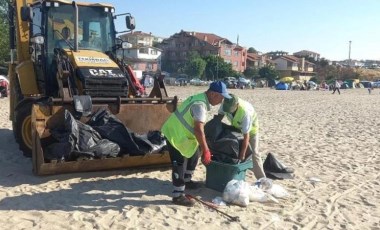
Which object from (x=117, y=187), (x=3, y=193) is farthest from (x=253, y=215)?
(x=3, y=193)

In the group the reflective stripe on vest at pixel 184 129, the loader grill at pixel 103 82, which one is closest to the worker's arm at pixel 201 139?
the reflective stripe on vest at pixel 184 129

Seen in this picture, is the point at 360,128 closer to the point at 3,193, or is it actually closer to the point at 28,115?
the point at 28,115

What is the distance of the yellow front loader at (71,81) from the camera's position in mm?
6532

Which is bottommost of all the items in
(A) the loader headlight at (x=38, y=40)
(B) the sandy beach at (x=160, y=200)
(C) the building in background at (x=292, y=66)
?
(B) the sandy beach at (x=160, y=200)

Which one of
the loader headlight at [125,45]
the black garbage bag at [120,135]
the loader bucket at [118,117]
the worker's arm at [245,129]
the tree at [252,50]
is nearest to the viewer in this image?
the worker's arm at [245,129]

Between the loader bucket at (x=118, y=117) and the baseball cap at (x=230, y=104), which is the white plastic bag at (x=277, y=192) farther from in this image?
the loader bucket at (x=118, y=117)

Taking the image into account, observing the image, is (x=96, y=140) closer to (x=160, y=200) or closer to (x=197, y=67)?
(x=160, y=200)

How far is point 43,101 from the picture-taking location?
7043mm

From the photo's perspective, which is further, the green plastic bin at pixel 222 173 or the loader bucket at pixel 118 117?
the loader bucket at pixel 118 117

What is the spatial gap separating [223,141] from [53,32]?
4.03 meters

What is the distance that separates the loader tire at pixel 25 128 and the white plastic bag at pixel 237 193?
3466mm

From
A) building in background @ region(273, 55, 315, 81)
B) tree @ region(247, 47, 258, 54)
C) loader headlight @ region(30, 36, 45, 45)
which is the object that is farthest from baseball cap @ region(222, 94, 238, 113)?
tree @ region(247, 47, 258, 54)

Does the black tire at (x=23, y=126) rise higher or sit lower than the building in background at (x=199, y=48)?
lower

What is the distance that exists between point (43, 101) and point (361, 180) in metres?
5.22
